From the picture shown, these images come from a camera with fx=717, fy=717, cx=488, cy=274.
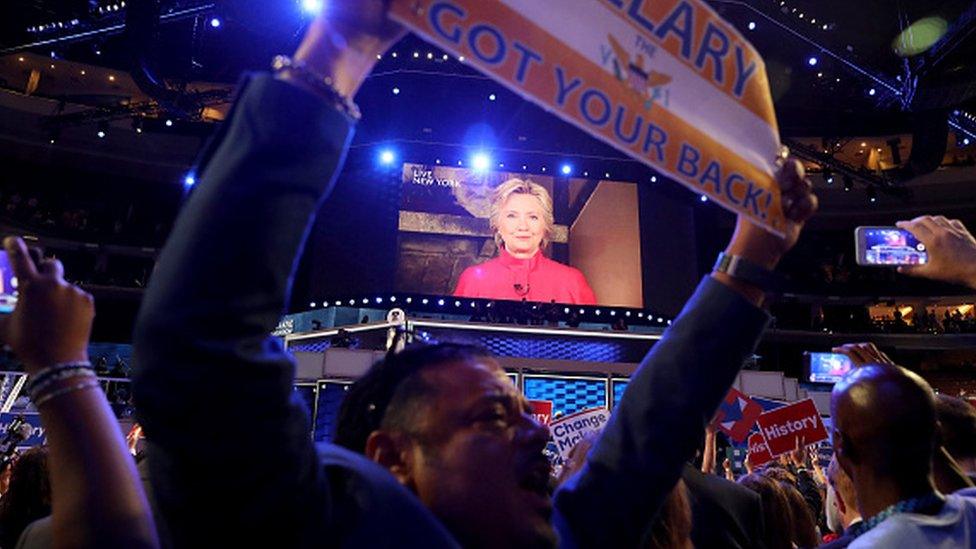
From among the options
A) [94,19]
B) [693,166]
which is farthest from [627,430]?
[94,19]

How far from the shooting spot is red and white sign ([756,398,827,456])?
16.3ft

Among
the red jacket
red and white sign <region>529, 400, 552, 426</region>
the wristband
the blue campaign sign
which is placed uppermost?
the red jacket

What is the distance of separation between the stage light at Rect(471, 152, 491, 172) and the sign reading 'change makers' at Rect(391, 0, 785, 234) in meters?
13.8

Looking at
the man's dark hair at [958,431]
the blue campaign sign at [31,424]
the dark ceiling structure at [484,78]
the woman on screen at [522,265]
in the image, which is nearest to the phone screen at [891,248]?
the man's dark hair at [958,431]

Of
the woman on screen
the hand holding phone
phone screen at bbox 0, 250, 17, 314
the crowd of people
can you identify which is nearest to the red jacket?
the woman on screen

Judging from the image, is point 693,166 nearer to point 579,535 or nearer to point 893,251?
point 579,535

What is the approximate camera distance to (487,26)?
94cm

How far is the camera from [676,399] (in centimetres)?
133

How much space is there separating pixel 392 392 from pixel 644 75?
0.66 metres

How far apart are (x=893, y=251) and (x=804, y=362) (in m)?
20.9

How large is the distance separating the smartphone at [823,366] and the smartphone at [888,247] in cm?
2009

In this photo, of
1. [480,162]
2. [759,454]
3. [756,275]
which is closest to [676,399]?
[756,275]

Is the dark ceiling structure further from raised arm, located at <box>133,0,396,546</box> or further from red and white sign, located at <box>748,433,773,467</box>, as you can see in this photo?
raised arm, located at <box>133,0,396,546</box>

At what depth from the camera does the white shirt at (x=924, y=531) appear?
1694 mm
